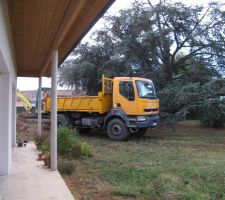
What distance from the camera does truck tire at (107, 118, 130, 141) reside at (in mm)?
14797

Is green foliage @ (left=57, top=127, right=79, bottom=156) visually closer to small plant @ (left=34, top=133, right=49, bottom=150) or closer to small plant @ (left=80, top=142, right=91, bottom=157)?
small plant @ (left=80, top=142, right=91, bottom=157)

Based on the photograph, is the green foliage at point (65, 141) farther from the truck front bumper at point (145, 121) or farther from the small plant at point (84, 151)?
the truck front bumper at point (145, 121)

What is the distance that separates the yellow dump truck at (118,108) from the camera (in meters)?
14.4

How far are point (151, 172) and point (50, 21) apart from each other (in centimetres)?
439

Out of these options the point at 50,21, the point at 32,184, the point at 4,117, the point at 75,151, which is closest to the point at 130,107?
the point at 75,151

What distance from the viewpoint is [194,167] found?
8859 millimetres

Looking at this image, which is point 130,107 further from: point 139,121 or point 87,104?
point 87,104

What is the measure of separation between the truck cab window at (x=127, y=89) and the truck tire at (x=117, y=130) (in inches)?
43.3

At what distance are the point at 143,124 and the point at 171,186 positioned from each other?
7446 mm

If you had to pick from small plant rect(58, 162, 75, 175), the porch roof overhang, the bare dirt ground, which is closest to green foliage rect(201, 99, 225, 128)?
the bare dirt ground

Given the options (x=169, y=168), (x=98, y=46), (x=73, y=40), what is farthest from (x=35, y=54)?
(x=98, y=46)

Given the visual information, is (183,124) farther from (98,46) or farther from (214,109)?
(98,46)

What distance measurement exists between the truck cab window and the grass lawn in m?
1.80

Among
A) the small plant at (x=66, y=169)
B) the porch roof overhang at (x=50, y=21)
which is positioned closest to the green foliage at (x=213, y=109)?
the small plant at (x=66, y=169)
